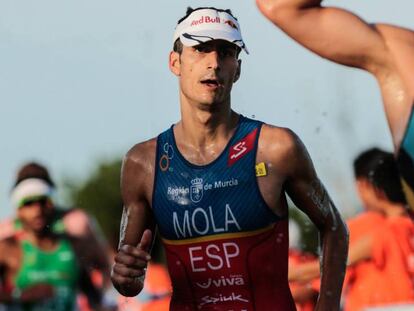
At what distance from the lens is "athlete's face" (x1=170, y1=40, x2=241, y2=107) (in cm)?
630

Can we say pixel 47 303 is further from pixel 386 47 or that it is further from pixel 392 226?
pixel 386 47

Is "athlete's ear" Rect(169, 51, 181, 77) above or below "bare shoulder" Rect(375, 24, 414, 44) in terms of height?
below

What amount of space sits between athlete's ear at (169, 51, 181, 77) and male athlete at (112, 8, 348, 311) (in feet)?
0.40

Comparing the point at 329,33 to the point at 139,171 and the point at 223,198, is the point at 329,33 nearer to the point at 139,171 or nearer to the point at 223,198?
the point at 223,198

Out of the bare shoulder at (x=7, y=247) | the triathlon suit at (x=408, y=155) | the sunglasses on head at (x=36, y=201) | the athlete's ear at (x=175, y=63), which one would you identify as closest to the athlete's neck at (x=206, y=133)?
the athlete's ear at (x=175, y=63)

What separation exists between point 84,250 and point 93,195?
1475 inches

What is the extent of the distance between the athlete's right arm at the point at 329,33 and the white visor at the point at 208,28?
5.96 ft

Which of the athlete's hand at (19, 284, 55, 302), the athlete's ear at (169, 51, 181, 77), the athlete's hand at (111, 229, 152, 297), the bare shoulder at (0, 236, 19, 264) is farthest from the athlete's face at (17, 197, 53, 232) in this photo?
the athlete's hand at (111, 229, 152, 297)

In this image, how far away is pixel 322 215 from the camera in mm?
6398

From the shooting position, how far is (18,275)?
1098 cm

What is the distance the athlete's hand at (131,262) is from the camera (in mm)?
5816

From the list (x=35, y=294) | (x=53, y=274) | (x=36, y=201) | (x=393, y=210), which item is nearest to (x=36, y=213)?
(x=36, y=201)

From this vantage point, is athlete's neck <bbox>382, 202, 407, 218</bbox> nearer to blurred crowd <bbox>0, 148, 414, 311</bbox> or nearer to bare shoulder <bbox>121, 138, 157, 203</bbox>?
blurred crowd <bbox>0, 148, 414, 311</bbox>

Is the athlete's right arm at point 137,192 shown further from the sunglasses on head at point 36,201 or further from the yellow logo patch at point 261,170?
the sunglasses on head at point 36,201
